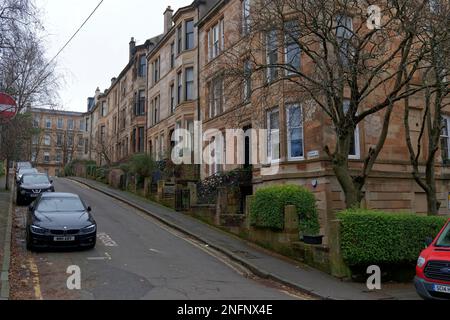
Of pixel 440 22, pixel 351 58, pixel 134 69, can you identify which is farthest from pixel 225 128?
pixel 134 69

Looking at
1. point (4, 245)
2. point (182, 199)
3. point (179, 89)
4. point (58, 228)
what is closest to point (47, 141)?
point (179, 89)

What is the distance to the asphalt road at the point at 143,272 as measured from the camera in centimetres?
903

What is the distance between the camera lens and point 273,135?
19.8 m

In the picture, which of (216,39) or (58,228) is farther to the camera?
(216,39)

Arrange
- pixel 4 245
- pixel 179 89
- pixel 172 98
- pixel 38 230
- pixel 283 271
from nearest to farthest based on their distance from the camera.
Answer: pixel 283 271 → pixel 38 230 → pixel 4 245 → pixel 179 89 → pixel 172 98

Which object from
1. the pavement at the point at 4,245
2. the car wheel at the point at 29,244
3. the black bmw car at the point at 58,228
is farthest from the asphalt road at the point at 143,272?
the pavement at the point at 4,245

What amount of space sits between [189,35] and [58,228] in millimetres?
21620

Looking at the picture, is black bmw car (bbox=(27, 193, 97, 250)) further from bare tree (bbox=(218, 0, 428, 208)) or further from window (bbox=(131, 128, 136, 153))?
window (bbox=(131, 128, 136, 153))

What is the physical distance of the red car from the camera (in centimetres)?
823

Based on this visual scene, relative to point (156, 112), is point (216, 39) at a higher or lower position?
higher

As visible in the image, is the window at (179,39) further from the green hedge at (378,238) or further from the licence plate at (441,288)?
the licence plate at (441,288)

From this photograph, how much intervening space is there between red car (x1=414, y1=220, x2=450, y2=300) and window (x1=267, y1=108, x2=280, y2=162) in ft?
35.5

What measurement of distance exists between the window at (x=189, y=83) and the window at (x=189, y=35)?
1637 millimetres

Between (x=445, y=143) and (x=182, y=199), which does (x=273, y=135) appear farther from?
(x=445, y=143)
